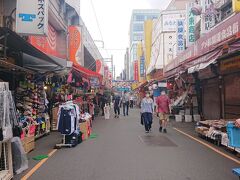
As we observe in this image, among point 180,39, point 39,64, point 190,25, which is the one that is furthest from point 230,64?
point 180,39

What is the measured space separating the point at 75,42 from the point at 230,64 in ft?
44.3

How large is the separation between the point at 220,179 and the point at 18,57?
842cm

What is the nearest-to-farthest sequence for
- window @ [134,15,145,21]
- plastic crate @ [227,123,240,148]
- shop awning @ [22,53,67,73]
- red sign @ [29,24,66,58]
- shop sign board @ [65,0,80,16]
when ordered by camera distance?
1. plastic crate @ [227,123,240,148]
2. shop awning @ [22,53,67,73]
3. red sign @ [29,24,66,58]
4. shop sign board @ [65,0,80,16]
5. window @ [134,15,145,21]

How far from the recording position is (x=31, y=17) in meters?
13.4

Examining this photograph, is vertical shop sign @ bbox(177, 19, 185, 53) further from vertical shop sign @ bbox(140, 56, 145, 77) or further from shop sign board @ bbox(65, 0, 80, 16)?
vertical shop sign @ bbox(140, 56, 145, 77)

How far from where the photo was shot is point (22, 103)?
41.3 ft

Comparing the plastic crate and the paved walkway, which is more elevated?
the plastic crate

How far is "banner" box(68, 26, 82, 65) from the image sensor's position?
25055mm

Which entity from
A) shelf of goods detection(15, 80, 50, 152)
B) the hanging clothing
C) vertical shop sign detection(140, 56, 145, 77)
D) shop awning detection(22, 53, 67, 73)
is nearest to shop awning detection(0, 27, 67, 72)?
shop awning detection(22, 53, 67, 73)

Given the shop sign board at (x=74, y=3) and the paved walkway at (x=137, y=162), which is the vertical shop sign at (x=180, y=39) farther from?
the paved walkway at (x=137, y=162)

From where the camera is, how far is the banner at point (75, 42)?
25.1 metres

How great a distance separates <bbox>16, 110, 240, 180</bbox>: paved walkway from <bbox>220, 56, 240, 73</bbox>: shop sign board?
403cm

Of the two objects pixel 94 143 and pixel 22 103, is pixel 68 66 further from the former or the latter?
pixel 94 143

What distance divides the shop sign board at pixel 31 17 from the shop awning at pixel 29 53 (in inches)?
37.5
